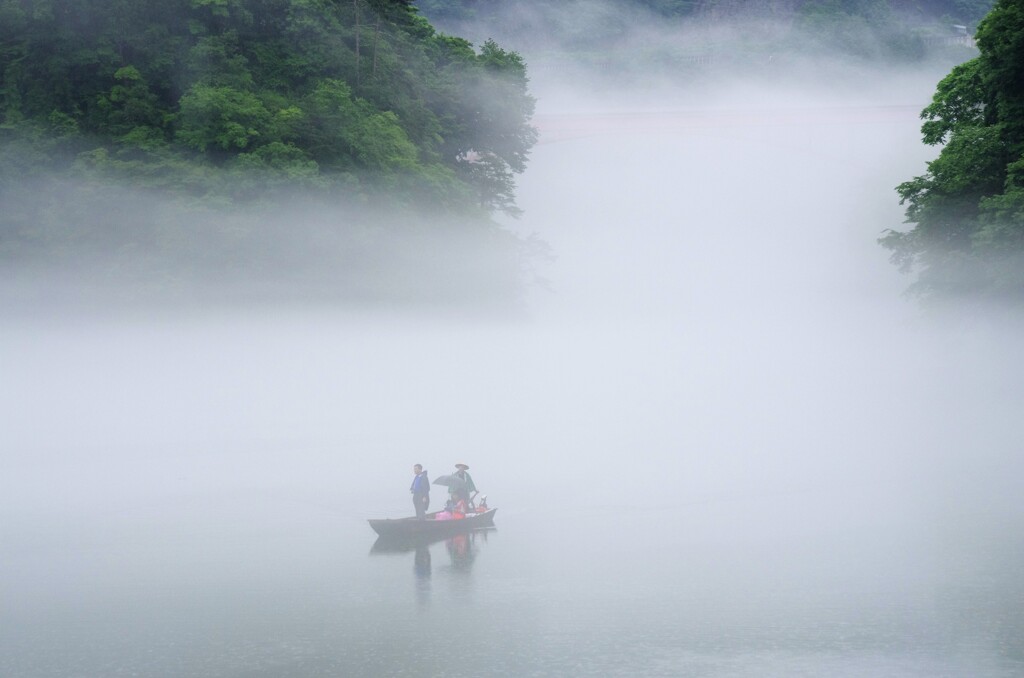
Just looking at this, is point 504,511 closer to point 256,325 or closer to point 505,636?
point 505,636

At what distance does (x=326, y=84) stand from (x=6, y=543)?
29.5 meters

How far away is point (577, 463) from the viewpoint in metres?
45.8

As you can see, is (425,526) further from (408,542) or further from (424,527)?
(408,542)

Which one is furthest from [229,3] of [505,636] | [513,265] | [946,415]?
[505,636]

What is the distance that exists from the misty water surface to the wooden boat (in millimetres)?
456

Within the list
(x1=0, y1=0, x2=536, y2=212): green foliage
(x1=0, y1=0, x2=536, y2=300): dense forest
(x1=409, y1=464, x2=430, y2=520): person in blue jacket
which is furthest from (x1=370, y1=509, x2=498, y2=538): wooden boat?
(x1=0, y1=0, x2=536, y2=212): green foliage

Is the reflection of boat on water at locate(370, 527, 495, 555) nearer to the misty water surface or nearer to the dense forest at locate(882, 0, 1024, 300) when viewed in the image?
the misty water surface

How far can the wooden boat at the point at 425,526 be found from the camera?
31.2 m

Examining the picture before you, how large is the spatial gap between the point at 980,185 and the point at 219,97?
28.5 metres

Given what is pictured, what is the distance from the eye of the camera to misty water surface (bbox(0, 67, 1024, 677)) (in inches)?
930

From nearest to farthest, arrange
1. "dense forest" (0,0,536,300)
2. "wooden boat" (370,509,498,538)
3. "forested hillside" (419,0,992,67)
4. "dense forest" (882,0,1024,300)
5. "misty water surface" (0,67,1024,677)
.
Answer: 1. "misty water surface" (0,67,1024,677)
2. "wooden boat" (370,509,498,538)
3. "dense forest" (882,0,1024,300)
4. "dense forest" (0,0,536,300)
5. "forested hillside" (419,0,992,67)

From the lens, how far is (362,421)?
54.9 m

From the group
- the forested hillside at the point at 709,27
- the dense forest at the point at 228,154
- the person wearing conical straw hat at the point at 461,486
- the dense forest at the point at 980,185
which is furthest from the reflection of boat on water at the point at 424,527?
the forested hillside at the point at 709,27

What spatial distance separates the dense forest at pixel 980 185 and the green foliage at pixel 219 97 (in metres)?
21.3
